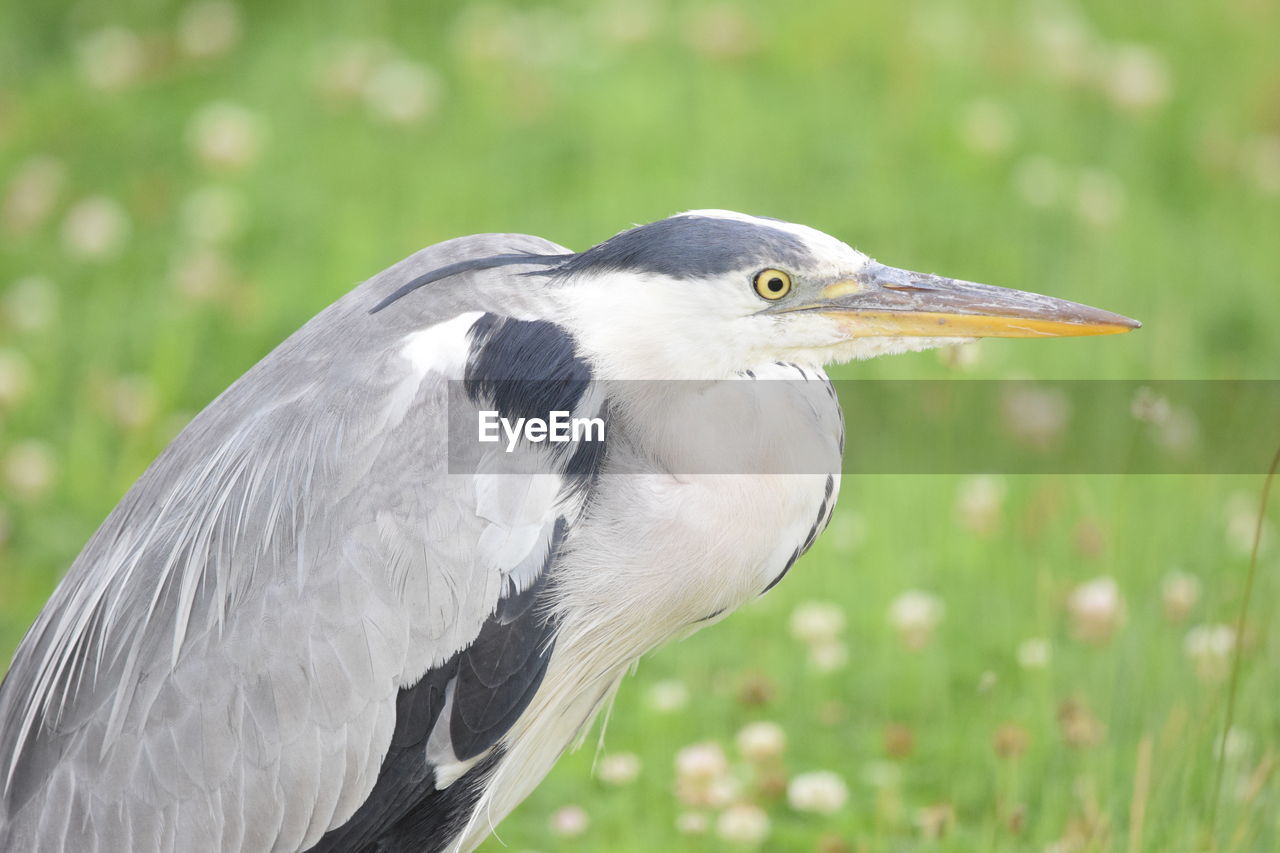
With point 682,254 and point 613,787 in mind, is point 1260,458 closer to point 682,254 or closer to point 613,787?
point 613,787

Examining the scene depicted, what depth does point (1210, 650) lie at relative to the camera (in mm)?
2916

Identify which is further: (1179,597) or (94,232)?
(94,232)

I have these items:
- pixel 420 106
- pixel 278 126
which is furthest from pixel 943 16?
pixel 278 126

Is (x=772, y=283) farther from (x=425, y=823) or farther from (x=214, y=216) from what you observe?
(x=214, y=216)

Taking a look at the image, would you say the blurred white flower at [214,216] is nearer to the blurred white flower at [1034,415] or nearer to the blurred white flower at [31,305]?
the blurred white flower at [31,305]

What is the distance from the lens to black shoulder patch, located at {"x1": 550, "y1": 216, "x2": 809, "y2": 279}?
2.15m

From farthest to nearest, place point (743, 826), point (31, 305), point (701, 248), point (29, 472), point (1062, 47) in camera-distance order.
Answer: point (1062, 47) → point (31, 305) → point (29, 472) → point (743, 826) → point (701, 248)

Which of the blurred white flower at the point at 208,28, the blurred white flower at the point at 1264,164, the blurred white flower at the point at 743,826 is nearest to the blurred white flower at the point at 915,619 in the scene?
the blurred white flower at the point at 743,826

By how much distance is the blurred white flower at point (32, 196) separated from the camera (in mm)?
4863

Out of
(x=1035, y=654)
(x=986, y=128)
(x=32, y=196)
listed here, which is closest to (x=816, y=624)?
(x=1035, y=654)

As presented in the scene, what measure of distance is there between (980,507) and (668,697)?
1.03 meters

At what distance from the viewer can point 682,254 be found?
7.07 ft

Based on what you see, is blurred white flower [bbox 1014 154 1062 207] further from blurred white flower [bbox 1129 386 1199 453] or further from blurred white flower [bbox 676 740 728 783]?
blurred white flower [bbox 676 740 728 783]

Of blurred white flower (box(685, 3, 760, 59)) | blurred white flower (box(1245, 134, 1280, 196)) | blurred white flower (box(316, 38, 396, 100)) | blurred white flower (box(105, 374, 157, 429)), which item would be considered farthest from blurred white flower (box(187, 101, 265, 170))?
blurred white flower (box(1245, 134, 1280, 196))
